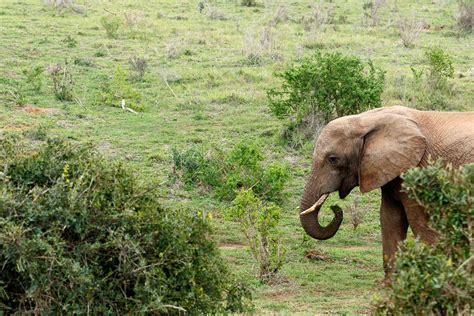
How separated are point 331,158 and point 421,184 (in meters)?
3.87

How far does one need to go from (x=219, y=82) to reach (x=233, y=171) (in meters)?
5.16

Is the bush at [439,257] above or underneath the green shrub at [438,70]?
above

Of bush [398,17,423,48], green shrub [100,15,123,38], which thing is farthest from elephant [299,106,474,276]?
green shrub [100,15,123,38]

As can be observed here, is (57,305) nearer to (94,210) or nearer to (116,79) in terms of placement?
(94,210)

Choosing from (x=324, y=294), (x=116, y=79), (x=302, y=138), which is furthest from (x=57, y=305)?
(x=116, y=79)

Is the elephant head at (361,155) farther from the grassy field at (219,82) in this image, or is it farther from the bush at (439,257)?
the bush at (439,257)

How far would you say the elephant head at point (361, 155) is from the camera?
9930 mm

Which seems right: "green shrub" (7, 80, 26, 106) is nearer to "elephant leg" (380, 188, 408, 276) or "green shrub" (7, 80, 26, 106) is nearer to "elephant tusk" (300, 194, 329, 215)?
"elephant tusk" (300, 194, 329, 215)

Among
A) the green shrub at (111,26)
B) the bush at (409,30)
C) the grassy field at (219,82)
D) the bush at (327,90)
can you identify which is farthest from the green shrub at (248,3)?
the bush at (327,90)

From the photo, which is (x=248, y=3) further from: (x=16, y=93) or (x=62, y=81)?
(x=16, y=93)

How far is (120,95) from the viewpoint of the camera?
1709 centimetres

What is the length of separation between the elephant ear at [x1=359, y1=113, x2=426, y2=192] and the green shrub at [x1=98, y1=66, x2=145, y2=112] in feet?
23.8

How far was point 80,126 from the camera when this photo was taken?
51.4ft

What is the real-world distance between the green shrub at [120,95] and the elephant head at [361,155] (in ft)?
23.1
